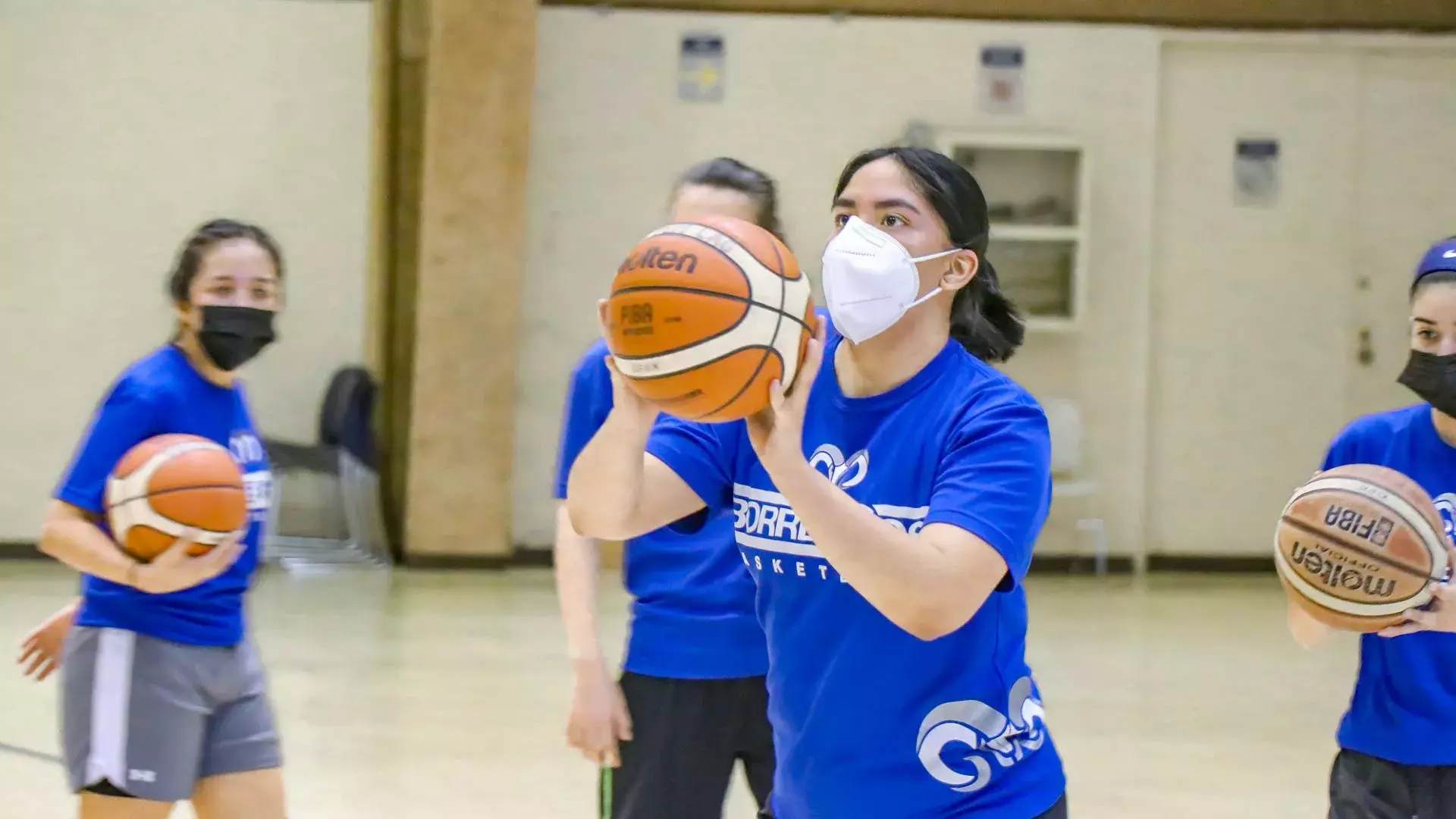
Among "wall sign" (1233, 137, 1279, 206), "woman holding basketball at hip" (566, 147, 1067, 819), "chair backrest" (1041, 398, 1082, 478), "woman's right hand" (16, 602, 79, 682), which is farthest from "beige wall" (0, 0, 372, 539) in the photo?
"woman holding basketball at hip" (566, 147, 1067, 819)

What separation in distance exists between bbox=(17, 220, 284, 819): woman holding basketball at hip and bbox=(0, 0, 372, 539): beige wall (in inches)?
247

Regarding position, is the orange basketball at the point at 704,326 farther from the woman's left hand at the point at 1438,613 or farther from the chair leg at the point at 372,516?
the chair leg at the point at 372,516

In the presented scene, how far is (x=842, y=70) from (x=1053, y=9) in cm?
146

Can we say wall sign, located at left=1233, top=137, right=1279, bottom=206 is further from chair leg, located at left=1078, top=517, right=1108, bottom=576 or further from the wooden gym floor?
the wooden gym floor

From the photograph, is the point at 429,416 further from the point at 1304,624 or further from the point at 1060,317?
the point at 1304,624

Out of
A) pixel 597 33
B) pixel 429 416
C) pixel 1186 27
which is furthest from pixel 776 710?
pixel 1186 27

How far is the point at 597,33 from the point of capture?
30.0 feet

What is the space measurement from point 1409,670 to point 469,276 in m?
6.97

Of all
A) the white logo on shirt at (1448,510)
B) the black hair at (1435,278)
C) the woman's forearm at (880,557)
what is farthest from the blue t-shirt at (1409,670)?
the woman's forearm at (880,557)

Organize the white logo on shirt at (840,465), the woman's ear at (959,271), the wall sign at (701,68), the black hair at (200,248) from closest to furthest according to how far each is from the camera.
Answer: the white logo on shirt at (840,465)
the woman's ear at (959,271)
the black hair at (200,248)
the wall sign at (701,68)

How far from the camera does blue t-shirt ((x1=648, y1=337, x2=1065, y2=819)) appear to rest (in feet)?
6.09

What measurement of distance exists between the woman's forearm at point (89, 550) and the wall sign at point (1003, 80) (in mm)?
7526

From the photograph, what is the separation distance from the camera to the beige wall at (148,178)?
29.1 ft

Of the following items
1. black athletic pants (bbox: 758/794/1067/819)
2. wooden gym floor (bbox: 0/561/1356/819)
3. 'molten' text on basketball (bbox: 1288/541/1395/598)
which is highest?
'molten' text on basketball (bbox: 1288/541/1395/598)
